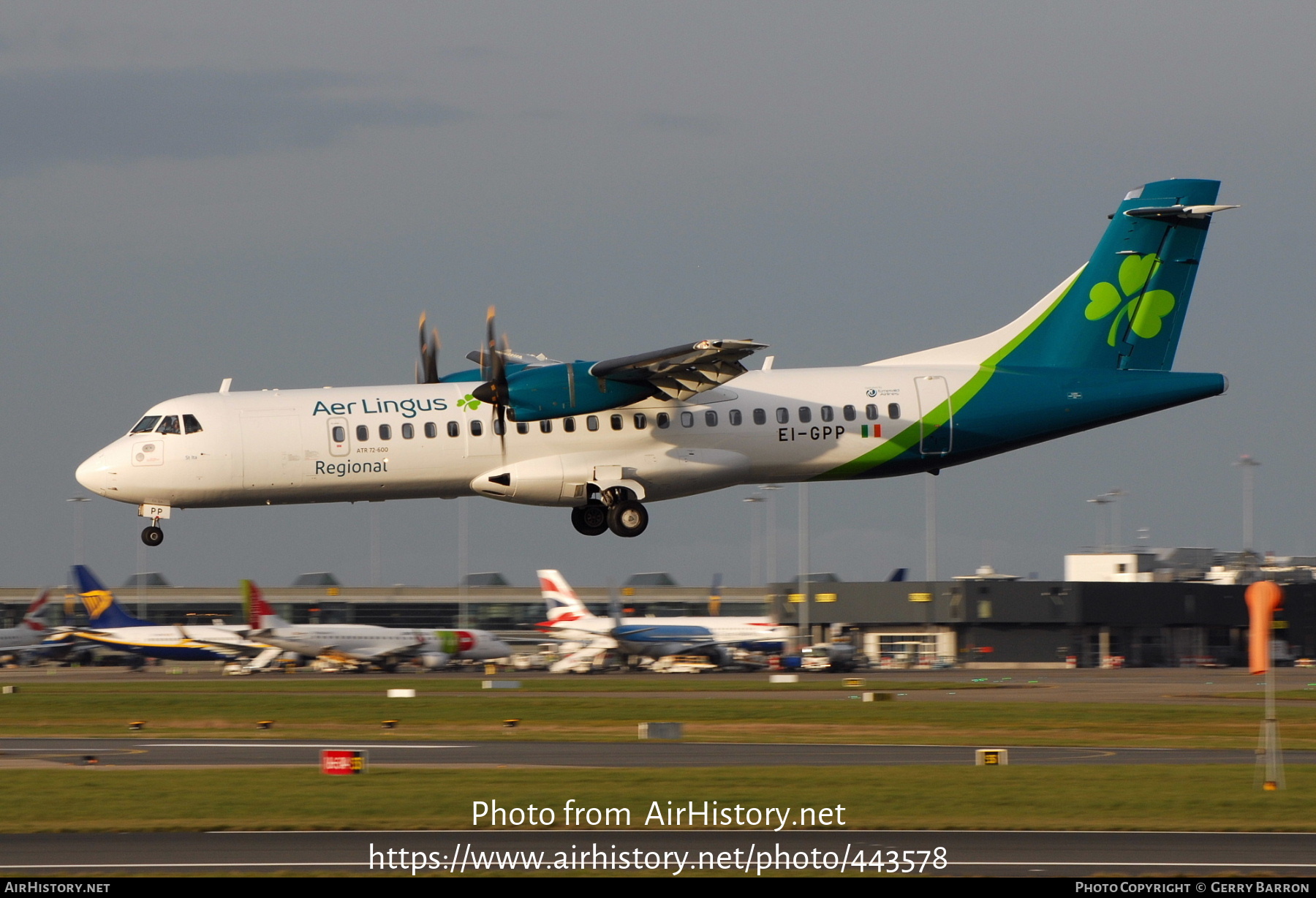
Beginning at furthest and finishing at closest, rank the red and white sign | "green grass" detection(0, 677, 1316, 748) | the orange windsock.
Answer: "green grass" detection(0, 677, 1316, 748) < the red and white sign < the orange windsock

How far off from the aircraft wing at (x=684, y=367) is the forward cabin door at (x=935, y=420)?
505 cm

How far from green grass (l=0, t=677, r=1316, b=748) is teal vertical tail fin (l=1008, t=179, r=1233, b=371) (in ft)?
35.8

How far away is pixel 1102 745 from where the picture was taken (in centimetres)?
4238

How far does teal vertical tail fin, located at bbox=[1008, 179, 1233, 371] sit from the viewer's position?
4016 centimetres

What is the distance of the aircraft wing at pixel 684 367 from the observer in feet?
114

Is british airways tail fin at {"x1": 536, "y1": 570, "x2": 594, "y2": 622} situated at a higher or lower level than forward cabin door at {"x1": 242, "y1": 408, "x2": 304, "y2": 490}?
lower

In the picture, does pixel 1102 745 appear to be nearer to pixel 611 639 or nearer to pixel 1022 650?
pixel 611 639

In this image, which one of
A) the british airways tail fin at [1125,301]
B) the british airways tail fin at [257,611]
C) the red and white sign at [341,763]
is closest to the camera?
the red and white sign at [341,763]

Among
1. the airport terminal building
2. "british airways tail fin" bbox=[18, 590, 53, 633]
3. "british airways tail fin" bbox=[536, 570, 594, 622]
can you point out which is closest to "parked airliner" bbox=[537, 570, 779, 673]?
"british airways tail fin" bbox=[536, 570, 594, 622]

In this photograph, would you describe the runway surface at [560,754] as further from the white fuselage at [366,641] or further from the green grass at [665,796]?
the white fuselage at [366,641]

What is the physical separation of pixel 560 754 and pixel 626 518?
7.20 m

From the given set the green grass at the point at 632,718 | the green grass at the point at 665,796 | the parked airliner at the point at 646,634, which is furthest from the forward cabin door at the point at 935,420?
the parked airliner at the point at 646,634

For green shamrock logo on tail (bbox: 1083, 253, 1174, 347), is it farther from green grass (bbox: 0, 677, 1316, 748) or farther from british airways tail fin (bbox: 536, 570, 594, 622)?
british airways tail fin (bbox: 536, 570, 594, 622)

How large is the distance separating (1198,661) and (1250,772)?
8104 cm
